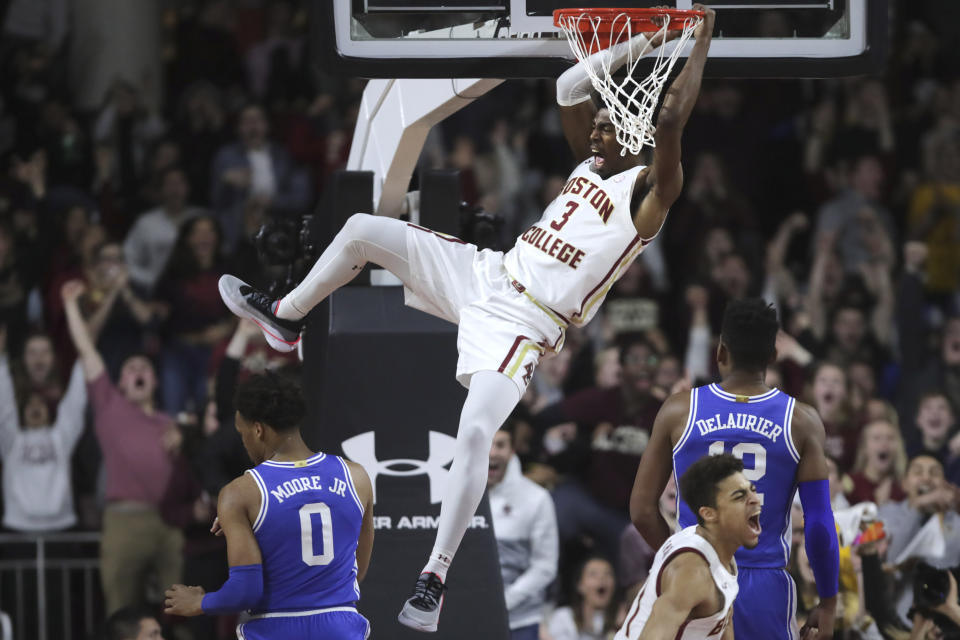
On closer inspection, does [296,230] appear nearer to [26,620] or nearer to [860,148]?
[26,620]

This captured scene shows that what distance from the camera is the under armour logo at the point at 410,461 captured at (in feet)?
25.7

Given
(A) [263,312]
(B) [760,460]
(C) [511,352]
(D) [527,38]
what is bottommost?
(B) [760,460]

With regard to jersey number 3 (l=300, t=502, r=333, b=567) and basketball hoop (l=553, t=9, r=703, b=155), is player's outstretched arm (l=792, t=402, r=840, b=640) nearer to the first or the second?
basketball hoop (l=553, t=9, r=703, b=155)

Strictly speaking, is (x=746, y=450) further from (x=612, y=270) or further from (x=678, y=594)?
(x=678, y=594)

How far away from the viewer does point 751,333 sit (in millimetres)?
6480

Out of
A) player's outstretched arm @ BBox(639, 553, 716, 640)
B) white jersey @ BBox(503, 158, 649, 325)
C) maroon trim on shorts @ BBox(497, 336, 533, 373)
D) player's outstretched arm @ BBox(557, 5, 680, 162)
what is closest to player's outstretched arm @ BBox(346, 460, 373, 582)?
maroon trim on shorts @ BBox(497, 336, 533, 373)

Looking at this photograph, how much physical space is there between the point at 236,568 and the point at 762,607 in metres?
2.04

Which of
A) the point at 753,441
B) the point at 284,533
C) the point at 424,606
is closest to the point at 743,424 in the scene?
the point at 753,441

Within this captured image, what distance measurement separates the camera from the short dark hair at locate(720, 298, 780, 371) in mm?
6473

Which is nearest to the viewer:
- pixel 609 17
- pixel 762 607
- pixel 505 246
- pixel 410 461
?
pixel 762 607

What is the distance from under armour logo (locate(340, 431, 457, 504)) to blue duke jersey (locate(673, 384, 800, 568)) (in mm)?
1630

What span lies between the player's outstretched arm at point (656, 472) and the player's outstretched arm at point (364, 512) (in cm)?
104

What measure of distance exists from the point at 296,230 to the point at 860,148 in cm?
745

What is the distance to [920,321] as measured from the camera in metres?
12.5
